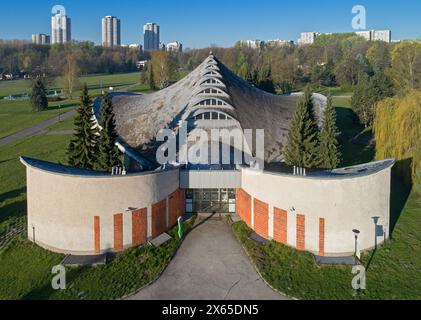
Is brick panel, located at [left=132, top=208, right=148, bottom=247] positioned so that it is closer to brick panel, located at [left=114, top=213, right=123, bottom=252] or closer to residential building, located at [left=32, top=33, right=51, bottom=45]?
brick panel, located at [left=114, top=213, right=123, bottom=252]

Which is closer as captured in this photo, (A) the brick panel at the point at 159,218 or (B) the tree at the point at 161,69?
(A) the brick panel at the point at 159,218

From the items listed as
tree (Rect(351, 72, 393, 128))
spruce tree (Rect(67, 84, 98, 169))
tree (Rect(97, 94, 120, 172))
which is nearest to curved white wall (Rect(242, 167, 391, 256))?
tree (Rect(97, 94, 120, 172))

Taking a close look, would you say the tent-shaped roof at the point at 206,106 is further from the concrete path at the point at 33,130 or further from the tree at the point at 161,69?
the tree at the point at 161,69

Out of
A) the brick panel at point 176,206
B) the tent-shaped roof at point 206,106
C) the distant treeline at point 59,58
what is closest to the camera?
the brick panel at point 176,206

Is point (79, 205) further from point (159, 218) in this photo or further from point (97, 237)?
point (159, 218)

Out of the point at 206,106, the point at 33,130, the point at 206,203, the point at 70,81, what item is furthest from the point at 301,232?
the point at 70,81

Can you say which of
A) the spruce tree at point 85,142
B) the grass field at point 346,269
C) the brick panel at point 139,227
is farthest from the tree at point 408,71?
the brick panel at point 139,227
